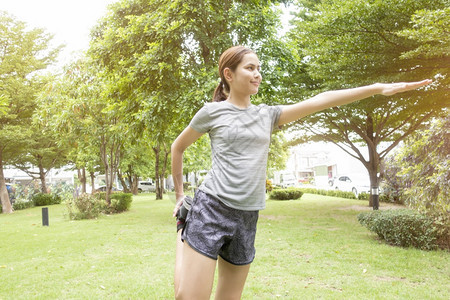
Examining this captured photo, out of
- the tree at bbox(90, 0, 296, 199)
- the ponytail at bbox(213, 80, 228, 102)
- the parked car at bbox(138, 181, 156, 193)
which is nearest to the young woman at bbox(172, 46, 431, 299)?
the ponytail at bbox(213, 80, 228, 102)

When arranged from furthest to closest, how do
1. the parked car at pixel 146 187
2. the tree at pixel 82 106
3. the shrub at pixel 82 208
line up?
the parked car at pixel 146 187 < the shrub at pixel 82 208 < the tree at pixel 82 106

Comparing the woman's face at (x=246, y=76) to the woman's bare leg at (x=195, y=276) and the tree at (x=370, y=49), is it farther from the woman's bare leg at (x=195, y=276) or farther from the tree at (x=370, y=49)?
the tree at (x=370, y=49)

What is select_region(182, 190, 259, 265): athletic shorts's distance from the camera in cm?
196

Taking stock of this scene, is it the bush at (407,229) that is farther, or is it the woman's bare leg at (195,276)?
the bush at (407,229)

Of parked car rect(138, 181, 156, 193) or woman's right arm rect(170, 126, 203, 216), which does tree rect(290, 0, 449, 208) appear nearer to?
woman's right arm rect(170, 126, 203, 216)

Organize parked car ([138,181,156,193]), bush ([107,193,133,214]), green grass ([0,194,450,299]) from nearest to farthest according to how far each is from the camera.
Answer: green grass ([0,194,450,299]), bush ([107,193,133,214]), parked car ([138,181,156,193])

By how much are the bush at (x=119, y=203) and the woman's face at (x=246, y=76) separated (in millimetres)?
18465

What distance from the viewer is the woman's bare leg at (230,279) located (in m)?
2.16

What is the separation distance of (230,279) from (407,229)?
741 centimetres

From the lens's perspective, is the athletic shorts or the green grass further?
the green grass

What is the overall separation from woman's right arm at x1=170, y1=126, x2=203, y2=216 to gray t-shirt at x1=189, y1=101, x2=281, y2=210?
2.5 inches

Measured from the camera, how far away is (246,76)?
84.9 inches

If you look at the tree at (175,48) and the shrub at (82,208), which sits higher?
the tree at (175,48)

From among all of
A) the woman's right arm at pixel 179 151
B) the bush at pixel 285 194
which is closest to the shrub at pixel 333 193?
the bush at pixel 285 194
